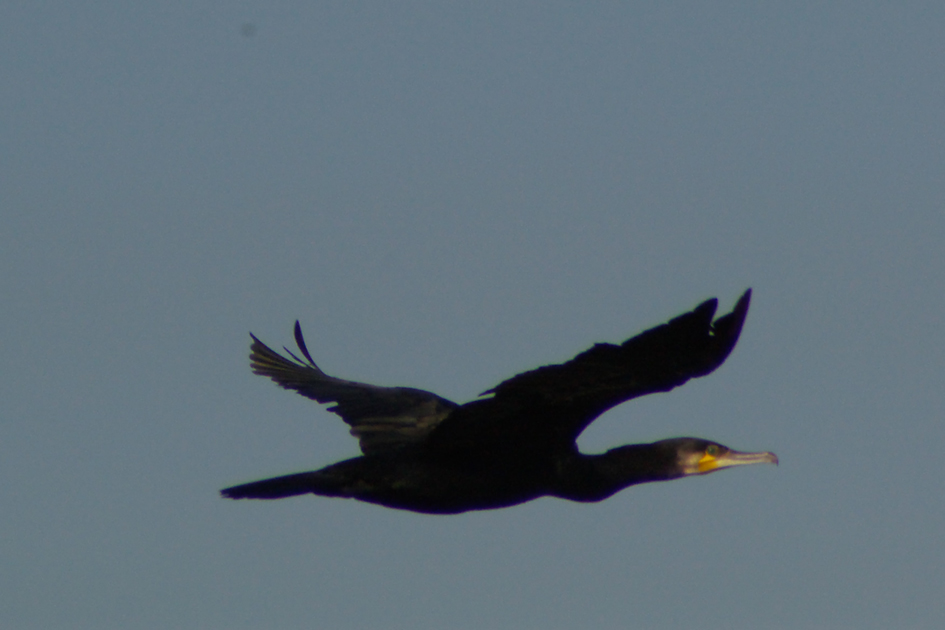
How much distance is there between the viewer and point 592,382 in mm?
9438

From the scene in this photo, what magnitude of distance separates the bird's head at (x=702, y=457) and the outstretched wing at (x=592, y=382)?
84cm

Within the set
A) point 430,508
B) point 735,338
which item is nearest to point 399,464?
point 430,508

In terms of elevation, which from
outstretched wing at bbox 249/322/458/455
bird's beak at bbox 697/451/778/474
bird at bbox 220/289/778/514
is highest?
outstretched wing at bbox 249/322/458/455

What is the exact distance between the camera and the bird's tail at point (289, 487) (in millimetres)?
10250

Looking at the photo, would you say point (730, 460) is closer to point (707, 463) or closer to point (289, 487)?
point (707, 463)

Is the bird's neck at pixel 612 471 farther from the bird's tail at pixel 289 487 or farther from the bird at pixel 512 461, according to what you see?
the bird's tail at pixel 289 487

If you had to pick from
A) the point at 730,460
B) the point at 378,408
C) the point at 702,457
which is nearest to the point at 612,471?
the point at 702,457

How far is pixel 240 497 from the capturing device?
10.3 metres

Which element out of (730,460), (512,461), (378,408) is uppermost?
(378,408)

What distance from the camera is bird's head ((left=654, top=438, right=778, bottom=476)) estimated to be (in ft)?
34.7

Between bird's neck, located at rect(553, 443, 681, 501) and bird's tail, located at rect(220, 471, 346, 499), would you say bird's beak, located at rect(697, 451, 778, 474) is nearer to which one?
bird's neck, located at rect(553, 443, 681, 501)

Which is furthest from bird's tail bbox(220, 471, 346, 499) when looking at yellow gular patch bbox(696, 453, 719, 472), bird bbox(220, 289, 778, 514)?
yellow gular patch bbox(696, 453, 719, 472)

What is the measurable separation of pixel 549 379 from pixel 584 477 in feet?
4.62

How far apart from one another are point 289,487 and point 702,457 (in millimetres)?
2979
